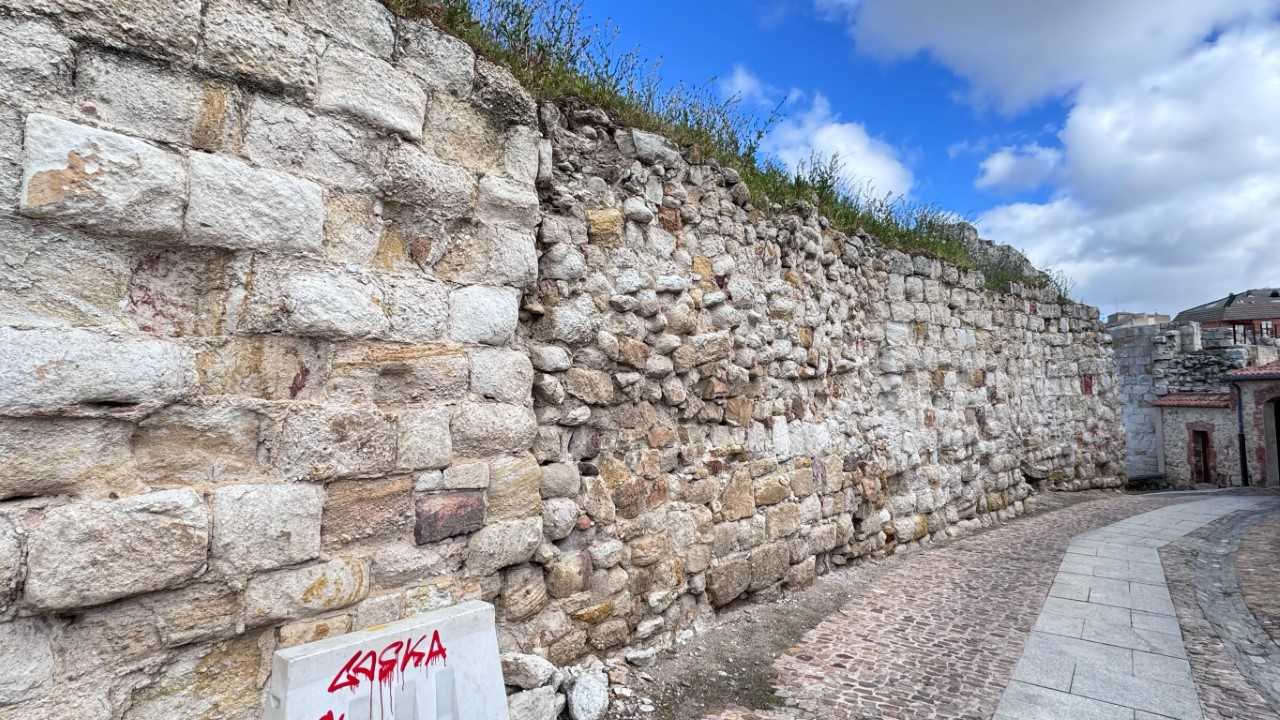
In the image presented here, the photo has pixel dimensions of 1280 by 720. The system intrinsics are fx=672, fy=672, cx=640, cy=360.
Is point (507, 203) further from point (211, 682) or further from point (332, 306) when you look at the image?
point (211, 682)

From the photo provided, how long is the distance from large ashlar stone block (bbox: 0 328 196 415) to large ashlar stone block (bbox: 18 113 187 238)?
0.32 meters

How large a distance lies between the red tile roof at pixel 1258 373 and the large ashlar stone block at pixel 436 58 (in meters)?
16.1

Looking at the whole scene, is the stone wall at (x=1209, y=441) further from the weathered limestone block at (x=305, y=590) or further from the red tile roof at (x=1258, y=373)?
the weathered limestone block at (x=305, y=590)

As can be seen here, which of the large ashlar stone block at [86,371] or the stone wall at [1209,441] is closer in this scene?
the large ashlar stone block at [86,371]

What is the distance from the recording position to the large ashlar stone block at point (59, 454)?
1753mm

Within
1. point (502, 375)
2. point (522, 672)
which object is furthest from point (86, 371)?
point (522, 672)

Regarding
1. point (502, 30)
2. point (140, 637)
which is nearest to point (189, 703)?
point (140, 637)

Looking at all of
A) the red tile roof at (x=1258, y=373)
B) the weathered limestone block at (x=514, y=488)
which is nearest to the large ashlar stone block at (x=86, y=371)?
the weathered limestone block at (x=514, y=488)

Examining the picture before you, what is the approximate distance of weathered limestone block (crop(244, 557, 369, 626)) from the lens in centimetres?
212

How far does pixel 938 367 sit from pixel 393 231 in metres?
5.85

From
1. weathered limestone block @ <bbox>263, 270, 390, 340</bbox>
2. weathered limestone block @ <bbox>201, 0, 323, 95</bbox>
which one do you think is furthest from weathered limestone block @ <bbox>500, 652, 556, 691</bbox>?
weathered limestone block @ <bbox>201, 0, 323, 95</bbox>

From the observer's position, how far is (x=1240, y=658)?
3.81 m

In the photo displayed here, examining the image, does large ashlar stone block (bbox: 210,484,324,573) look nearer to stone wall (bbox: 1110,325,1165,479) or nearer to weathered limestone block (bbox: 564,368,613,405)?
weathered limestone block (bbox: 564,368,613,405)

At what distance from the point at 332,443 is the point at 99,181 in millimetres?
1010
